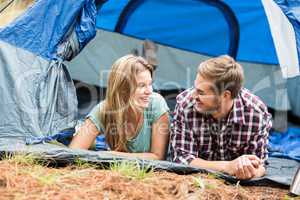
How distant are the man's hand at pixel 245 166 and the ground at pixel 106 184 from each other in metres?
0.06

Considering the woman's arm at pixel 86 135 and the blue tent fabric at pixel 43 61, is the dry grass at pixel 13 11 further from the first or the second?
the woman's arm at pixel 86 135

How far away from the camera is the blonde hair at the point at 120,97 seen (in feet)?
10.2

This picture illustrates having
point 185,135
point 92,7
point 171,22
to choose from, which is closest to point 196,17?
point 171,22

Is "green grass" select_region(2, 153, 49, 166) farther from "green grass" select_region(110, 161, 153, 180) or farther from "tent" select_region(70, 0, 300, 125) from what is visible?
"tent" select_region(70, 0, 300, 125)

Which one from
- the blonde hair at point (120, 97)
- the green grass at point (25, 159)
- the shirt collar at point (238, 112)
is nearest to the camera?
the green grass at point (25, 159)

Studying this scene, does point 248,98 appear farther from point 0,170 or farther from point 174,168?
point 0,170

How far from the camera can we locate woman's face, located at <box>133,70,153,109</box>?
10.2 feet

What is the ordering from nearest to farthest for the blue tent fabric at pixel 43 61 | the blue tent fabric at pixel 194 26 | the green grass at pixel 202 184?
1. the green grass at pixel 202 184
2. the blue tent fabric at pixel 43 61
3. the blue tent fabric at pixel 194 26

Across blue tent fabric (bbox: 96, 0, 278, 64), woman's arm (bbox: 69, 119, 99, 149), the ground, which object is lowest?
the ground

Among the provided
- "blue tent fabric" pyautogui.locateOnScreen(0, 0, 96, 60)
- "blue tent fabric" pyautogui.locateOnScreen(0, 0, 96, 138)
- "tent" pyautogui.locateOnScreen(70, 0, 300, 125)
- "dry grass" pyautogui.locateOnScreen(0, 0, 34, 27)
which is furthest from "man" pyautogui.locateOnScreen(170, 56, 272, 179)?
"tent" pyautogui.locateOnScreen(70, 0, 300, 125)

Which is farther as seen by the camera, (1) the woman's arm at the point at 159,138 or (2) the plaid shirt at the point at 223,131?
(1) the woman's arm at the point at 159,138

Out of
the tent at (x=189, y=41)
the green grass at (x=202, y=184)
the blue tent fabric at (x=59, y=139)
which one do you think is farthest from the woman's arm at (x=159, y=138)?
the tent at (x=189, y=41)

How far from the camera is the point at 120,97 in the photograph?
3.12m

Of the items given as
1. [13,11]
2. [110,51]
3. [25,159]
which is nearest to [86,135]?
[25,159]
